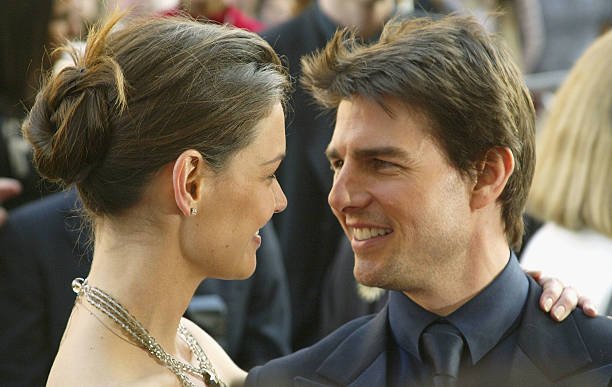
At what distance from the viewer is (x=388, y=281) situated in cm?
336

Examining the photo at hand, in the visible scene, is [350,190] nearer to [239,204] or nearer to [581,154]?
[239,204]

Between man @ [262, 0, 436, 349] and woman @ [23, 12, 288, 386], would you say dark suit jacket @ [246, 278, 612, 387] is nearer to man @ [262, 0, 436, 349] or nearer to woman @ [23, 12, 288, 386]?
woman @ [23, 12, 288, 386]

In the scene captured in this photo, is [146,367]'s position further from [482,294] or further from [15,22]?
[15,22]

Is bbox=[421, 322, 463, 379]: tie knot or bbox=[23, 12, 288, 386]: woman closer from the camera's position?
bbox=[23, 12, 288, 386]: woman

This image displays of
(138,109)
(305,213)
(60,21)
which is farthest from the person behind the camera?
(305,213)

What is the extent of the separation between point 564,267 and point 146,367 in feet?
6.61

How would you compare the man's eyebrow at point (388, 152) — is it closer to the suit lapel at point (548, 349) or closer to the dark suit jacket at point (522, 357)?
the dark suit jacket at point (522, 357)

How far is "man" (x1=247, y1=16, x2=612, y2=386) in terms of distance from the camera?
10.9 ft

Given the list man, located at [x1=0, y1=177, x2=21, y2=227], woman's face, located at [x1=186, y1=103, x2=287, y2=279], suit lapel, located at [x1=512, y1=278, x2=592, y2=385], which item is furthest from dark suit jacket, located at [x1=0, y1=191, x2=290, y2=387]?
suit lapel, located at [x1=512, y1=278, x2=592, y2=385]

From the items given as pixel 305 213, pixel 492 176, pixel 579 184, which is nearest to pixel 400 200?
pixel 492 176

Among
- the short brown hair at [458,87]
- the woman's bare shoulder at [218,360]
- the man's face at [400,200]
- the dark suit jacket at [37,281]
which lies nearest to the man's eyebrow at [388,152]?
the man's face at [400,200]

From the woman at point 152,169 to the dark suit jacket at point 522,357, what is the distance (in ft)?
1.28

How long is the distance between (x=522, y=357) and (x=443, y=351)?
0.69ft

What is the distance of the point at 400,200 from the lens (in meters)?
3.42
